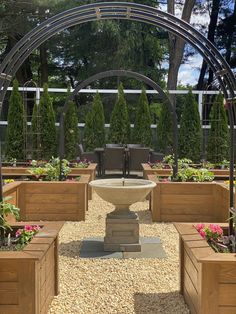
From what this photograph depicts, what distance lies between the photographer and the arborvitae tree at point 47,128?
12984mm

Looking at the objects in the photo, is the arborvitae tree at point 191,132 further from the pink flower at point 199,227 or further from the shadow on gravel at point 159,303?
the shadow on gravel at point 159,303

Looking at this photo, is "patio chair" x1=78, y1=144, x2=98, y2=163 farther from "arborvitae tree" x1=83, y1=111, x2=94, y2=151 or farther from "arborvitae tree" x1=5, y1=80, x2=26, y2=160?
"arborvitae tree" x1=5, y1=80, x2=26, y2=160

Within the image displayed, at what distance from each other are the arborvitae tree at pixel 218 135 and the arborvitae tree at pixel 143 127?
72.3 inches

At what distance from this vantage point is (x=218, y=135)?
12.6m

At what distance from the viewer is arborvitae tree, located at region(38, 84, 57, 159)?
511 inches

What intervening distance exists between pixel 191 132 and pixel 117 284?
9.77 meters

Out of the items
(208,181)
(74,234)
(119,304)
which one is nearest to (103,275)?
(119,304)

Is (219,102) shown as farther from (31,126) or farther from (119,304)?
(119,304)

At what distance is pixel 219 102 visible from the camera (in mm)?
12602

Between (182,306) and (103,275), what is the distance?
943mm

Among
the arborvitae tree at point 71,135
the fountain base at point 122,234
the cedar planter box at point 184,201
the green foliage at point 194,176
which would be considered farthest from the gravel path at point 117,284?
the arborvitae tree at point 71,135

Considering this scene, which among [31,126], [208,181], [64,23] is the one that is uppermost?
[64,23]

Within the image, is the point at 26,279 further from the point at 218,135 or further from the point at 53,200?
the point at 218,135

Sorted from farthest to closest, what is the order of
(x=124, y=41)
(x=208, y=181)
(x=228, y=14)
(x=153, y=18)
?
(x=228, y=14) < (x=124, y=41) < (x=208, y=181) < (x=153, y=18)
